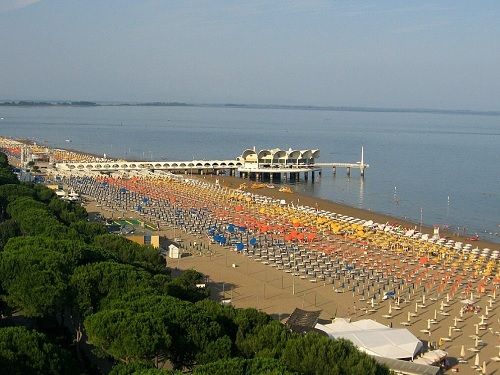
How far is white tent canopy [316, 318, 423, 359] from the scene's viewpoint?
17.0m

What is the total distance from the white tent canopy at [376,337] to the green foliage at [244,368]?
5.51 meters

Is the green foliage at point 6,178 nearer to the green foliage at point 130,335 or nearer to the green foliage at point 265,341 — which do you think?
the green foliage at point 130,335

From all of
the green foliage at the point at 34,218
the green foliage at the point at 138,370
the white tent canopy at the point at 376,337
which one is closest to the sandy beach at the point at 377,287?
the white tent canopy at the point at 376,337

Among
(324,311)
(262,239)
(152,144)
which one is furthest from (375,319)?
(152,144)

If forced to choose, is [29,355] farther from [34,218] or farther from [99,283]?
[34,218]

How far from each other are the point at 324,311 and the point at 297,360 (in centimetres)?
887

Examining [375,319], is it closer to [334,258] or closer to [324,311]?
[324,311]

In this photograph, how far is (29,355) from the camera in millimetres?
12203

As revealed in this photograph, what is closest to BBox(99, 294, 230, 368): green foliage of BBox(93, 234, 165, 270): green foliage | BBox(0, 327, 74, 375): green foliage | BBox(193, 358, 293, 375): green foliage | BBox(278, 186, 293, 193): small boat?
BBox(193, 358, 293, 375): green foliage

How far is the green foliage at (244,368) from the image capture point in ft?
37.8

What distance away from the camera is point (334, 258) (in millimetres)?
29312

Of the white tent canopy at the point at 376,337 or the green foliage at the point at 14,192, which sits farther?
the green foliage at the point at 14,192

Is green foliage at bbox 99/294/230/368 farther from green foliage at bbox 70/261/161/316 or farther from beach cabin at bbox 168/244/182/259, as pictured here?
beach cabin at bbox 168/244/182/259

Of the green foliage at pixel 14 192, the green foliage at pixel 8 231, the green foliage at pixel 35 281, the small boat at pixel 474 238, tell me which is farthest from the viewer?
the small boat at pixel 474 238
